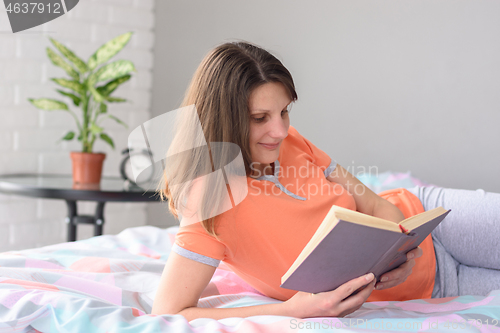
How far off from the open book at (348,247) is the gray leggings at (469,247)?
38 centimetres

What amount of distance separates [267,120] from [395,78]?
→ 108 cm

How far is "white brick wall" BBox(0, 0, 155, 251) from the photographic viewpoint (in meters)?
2.08

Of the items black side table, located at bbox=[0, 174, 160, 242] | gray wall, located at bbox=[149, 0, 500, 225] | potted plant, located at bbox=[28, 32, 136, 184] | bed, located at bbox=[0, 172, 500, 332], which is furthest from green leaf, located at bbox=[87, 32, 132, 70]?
bed, located at bbox=[0, 172, 500, 332]

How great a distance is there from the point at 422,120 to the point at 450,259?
2.46 feet

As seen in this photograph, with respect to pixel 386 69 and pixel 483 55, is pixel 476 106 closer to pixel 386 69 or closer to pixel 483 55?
pixel 483 55

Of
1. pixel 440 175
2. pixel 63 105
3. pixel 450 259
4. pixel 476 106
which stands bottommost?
pixel 450 259

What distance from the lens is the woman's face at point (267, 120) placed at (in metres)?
0.84

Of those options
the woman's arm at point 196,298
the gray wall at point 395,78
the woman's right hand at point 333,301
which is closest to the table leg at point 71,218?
the gray wall at point 395,78

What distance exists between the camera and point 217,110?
0.83 metres

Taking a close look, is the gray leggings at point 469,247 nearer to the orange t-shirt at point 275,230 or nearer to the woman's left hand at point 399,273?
the orange t-shirt at point 275,230

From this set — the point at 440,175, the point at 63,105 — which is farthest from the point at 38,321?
the point at 440,175

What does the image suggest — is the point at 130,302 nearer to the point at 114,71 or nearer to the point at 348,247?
the point at 348,247

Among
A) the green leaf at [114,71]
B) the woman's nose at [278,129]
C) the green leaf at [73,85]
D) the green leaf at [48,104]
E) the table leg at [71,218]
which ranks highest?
the green leaf at [114,71]

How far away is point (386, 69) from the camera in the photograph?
5.82 ft
